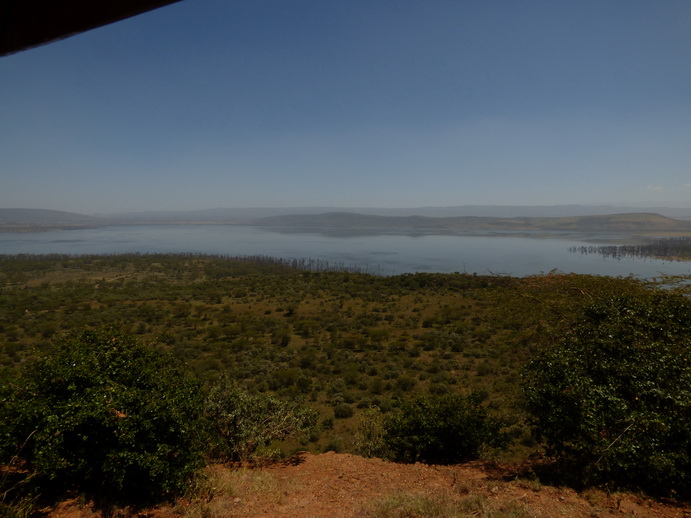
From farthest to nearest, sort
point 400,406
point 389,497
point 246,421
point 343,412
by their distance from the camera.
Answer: point 343,412 < point 400,406 < point 246,421 < point 389,497

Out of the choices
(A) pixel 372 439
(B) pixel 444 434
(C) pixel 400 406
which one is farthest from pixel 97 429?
(B) pixel 444 434

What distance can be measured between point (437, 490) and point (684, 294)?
26.5 ft

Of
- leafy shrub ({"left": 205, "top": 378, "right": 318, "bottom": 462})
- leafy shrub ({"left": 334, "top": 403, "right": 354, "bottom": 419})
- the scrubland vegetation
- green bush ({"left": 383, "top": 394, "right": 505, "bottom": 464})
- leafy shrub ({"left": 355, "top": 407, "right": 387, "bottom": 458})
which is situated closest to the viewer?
the scrubland vegetation

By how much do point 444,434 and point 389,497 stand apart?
12.1ft

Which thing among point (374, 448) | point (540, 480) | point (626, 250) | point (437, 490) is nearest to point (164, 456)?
point (437, 490)

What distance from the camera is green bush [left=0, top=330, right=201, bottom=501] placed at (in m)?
5.37

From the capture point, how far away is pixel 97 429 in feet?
18.6

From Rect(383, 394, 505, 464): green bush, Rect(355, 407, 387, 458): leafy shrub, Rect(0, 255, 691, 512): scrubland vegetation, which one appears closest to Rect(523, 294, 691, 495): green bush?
Rect(0, 255, 691, 512): scrubland vegetation

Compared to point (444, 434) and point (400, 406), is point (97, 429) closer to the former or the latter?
point (400, 406)

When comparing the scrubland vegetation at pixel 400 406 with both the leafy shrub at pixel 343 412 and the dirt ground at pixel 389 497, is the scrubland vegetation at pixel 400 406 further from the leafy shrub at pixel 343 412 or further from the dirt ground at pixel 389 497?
the dirt ground at pixel 389 497

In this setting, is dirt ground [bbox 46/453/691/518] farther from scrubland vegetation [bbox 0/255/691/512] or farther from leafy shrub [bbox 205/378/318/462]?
leafy shrub [bbox 205/378/318/462]

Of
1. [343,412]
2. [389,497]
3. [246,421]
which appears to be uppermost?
[389,497]

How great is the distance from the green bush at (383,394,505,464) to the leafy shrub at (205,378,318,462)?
2.62 meters

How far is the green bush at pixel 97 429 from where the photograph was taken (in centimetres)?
537
